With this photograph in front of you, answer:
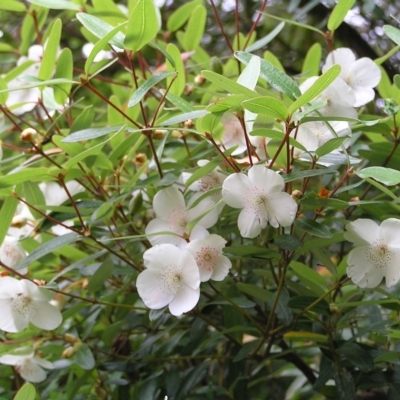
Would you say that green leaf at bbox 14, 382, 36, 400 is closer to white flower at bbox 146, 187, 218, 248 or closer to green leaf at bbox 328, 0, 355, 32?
white flower at bbox 146, 187, 218, 248

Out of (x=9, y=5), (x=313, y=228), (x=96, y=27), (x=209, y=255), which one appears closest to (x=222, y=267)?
(x=209, y=255)

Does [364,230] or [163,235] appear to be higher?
[364,230]

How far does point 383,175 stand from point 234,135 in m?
0.25

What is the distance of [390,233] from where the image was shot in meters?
0.74

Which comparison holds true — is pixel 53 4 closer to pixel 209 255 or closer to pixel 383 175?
pixel 209 255

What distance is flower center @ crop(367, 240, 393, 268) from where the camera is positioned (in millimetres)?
744

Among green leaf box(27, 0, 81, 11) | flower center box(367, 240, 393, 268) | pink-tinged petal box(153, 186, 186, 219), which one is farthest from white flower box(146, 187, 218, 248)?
green leaf box(27, 0, 81, 11)

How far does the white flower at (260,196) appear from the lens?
70 cm

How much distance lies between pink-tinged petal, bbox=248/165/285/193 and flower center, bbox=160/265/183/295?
0.15 meters

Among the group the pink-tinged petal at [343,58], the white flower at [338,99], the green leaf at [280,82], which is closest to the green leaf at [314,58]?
the pink-tinged petal at [343,58]

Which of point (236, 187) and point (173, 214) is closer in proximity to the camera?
point (236, 187)

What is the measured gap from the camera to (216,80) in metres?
0.64

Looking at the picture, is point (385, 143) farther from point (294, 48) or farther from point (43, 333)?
point (294, 48)

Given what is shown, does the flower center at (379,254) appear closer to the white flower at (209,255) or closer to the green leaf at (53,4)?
the white flower at (209,255)
